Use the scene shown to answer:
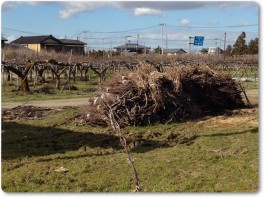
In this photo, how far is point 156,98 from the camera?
12820 millimetres

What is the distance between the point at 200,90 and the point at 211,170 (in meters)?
7.12

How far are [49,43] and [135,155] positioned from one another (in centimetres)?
4312

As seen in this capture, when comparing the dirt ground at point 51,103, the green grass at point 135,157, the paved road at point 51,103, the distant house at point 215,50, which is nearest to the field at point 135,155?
the green grass at point 135,157

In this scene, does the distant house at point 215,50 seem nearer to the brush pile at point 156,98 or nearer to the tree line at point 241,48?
the tree line at point 241,48

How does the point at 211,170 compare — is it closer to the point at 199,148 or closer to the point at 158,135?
the point at 199,148

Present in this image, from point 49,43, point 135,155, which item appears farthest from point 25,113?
point 49,43

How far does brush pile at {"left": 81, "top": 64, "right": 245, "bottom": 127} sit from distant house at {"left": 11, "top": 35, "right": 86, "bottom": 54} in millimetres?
35159

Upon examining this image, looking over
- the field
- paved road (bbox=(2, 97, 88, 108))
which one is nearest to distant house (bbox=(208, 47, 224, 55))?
paved road (bbox=(2, 97, 88, 108))

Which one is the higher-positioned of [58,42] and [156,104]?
[58,42]

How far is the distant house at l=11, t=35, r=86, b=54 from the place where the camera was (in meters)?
49.4

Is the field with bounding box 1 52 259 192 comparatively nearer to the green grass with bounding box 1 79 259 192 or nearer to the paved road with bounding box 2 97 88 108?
the green grass with bounding box 1 79 259 192

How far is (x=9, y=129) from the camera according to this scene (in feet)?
39.5

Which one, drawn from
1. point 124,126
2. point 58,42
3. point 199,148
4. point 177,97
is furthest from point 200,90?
point 58,42

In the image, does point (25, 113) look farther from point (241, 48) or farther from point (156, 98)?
point (241, 48)
